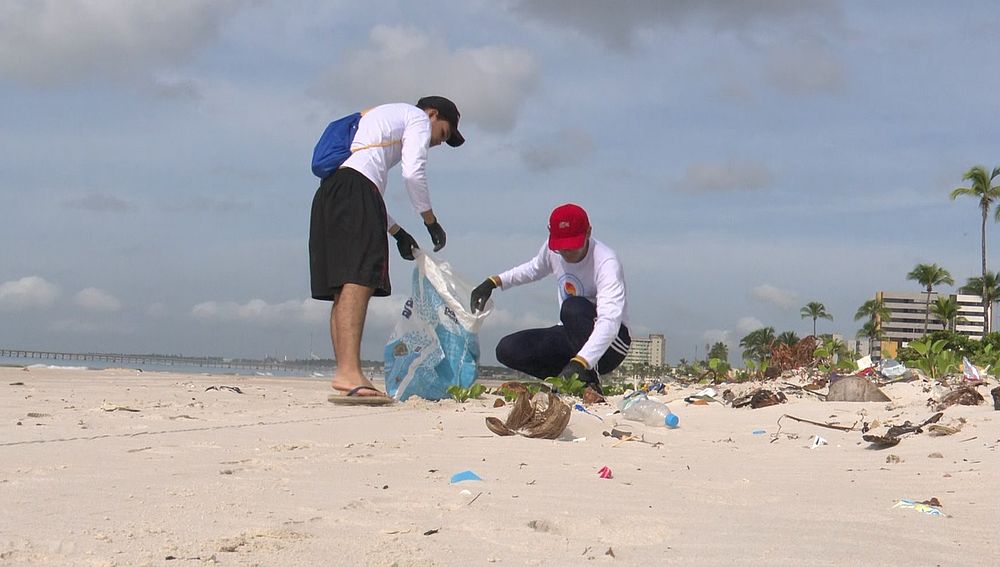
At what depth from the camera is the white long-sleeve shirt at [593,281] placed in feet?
17.7

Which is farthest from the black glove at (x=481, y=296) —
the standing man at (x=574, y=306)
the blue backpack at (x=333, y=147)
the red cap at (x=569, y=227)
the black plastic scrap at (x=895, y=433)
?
the black plastic scrap at (x=895, y=433)

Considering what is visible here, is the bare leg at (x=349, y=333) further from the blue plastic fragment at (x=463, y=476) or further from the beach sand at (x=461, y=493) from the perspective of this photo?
the blue plastic fragment at (x=463, y=476)

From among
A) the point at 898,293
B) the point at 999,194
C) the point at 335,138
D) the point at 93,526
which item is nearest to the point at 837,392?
the point at 335,138

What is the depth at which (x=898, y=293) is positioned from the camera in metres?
184

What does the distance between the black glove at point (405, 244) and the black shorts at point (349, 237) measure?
614 millimetres

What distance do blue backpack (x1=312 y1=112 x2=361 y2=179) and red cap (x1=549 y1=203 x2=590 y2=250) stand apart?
4.52ft

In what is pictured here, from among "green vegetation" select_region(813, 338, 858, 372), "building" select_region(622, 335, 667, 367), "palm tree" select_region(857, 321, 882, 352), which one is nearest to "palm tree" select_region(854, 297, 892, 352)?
"palm tree" select_region(857, 321, 882, 352)

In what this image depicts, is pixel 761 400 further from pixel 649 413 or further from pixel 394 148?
pixel 394 148

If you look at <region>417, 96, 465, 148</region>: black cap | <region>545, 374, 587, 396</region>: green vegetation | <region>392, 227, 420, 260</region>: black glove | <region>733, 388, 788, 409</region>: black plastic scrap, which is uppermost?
<region>417, 96, 465, 148</region>: black cap

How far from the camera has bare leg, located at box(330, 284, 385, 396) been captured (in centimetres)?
486

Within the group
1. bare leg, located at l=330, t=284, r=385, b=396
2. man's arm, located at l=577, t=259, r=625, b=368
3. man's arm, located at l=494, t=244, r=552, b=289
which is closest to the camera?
bare leg, located at l=330, t=284, r=385, b=396

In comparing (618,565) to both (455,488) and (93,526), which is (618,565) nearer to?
(455,488)

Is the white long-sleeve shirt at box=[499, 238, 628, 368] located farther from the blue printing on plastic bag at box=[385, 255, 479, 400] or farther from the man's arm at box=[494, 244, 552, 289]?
the blue printing on plastic bag at box=[385, 255, 479, 400]

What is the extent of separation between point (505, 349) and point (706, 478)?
3.66 meters
